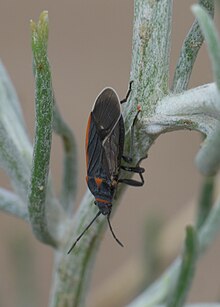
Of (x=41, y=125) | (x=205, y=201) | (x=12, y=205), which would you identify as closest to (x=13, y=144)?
(x=12, y=205)

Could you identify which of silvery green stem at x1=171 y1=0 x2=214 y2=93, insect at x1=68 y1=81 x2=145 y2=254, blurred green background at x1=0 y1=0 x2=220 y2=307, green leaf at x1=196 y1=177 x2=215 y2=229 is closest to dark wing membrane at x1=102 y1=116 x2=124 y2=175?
insect at x1=68 y1=81 x2=145 y2=254

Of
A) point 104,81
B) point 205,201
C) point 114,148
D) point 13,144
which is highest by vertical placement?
point 13,144

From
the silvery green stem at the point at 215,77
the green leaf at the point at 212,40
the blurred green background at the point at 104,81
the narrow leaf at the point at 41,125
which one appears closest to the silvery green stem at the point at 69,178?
the narrow leaf at the point at 41,125

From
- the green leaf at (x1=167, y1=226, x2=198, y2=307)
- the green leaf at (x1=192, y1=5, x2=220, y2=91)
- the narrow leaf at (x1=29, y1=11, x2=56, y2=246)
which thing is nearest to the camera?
the green leaf at (x1=192, y1=5, x2=220, y2=91)

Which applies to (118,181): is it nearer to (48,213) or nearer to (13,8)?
(48,213)

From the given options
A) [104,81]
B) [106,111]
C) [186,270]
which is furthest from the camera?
[104,81]

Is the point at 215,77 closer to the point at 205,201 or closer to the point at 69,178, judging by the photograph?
the point at 69,178

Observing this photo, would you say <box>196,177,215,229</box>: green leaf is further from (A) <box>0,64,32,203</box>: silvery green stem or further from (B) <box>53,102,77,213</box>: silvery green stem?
(A) <box>0,64,32,203</box>: silvery green stem
